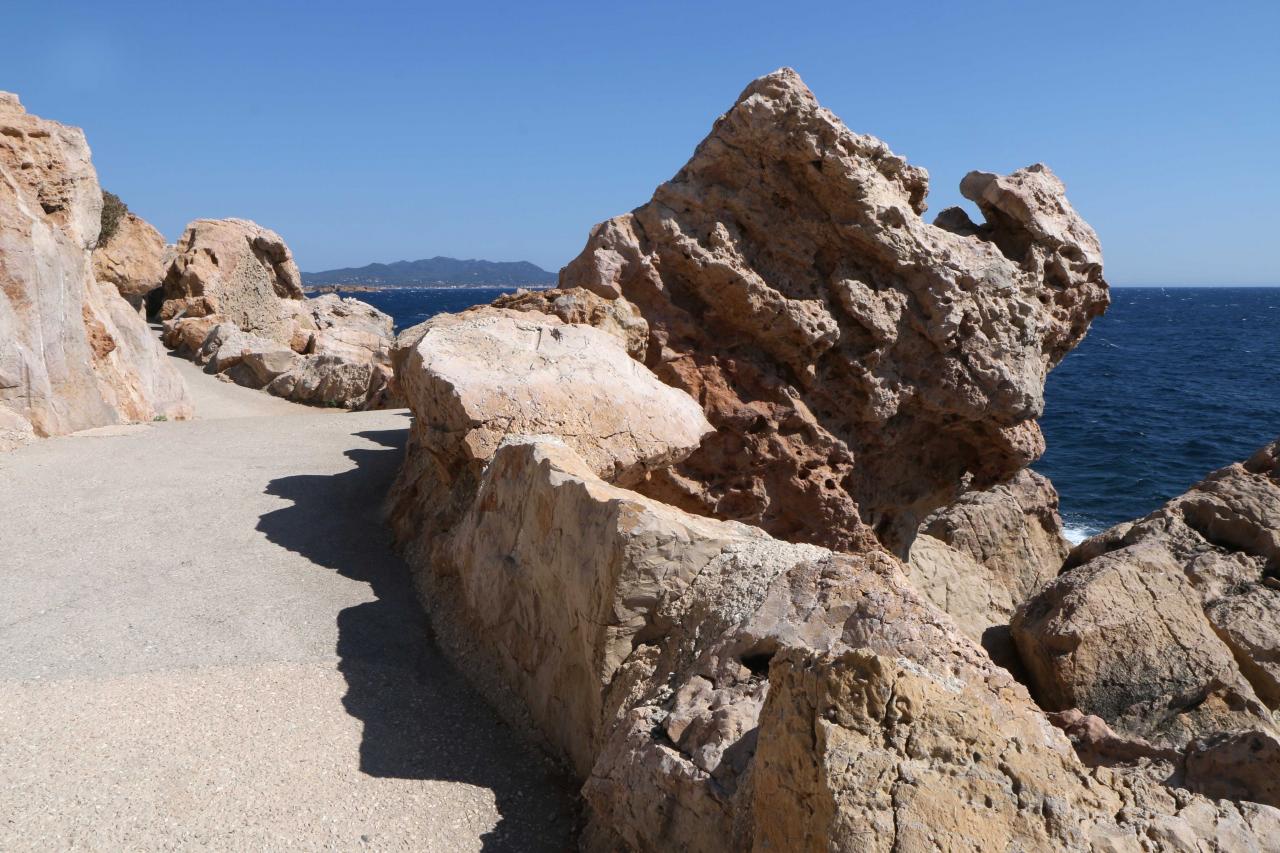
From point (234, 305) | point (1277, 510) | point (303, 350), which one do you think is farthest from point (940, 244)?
point (234, 305)

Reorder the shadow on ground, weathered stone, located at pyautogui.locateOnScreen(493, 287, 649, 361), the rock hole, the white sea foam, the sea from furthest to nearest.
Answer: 1. the sea
2. the white sea foam
3. weathered stone, located at pyautogui.locateOnScreen(493, 287, 649, 361)
4. the shadow on ground
5. the rock hole

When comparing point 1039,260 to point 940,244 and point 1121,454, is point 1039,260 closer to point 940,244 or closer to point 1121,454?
point 940,244

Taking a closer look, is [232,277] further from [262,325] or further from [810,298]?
[810,298]

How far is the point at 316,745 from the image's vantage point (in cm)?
511

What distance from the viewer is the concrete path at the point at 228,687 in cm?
449

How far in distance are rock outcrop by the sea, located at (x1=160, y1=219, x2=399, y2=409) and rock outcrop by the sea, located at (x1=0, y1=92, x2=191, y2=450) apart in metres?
3.89

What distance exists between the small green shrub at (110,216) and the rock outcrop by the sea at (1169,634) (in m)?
21.8

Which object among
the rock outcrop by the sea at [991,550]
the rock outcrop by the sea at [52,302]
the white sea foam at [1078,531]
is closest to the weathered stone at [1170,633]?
the rock outcrop by the sea at [991,550]

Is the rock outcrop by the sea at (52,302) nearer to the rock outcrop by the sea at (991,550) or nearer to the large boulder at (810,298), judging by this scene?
the large boulder at (810,298)

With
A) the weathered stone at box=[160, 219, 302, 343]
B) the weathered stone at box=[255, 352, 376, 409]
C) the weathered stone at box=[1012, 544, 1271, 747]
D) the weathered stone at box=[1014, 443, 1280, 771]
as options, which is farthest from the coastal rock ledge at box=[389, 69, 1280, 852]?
the weathered stone at box=[160, 219, 302, 343]

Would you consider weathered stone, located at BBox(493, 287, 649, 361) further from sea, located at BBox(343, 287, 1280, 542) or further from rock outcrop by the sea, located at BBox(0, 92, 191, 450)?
sea, located at BBox(343, 287, 1280, 542)

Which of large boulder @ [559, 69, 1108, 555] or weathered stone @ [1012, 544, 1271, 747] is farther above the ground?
large boulder @ [559, 69, 1108, 555]

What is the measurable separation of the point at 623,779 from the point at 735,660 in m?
0.75

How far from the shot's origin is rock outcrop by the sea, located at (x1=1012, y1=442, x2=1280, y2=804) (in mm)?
6723
